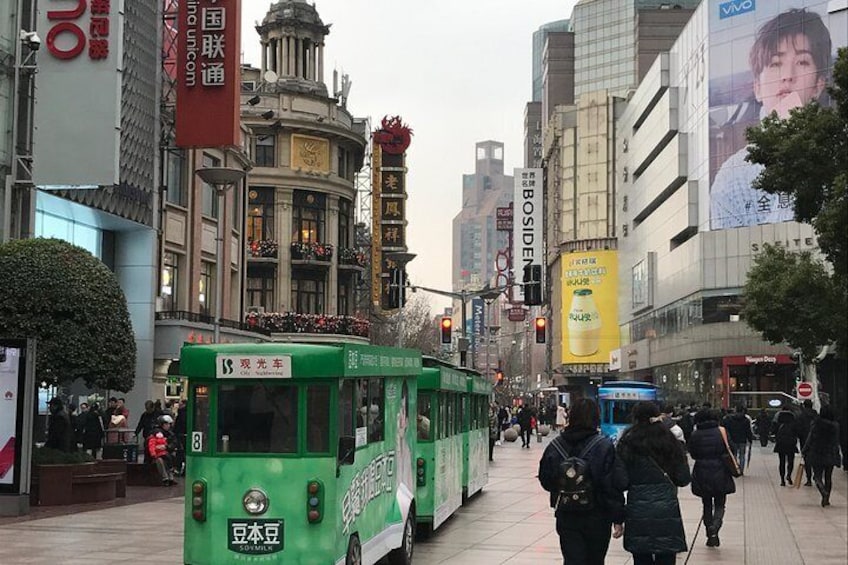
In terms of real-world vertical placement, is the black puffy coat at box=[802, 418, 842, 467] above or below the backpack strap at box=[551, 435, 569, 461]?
below

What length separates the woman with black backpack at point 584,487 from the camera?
365 inches

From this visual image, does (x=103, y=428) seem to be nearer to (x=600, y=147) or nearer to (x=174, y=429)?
(x=174, y=429)

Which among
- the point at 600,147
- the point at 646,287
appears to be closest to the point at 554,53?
the point at 600,147

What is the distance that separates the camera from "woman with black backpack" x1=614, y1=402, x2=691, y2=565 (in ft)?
31.6

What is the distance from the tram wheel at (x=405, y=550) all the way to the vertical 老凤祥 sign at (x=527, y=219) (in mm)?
98295

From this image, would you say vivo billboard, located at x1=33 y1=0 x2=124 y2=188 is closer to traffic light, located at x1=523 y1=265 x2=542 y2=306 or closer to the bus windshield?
traffic light, located at x1=523 y1=265 x2=542 y2=306

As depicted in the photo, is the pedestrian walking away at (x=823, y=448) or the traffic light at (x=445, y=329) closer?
the pedestrian walking away at (x=823, y=448)

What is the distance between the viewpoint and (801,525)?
19.3 m

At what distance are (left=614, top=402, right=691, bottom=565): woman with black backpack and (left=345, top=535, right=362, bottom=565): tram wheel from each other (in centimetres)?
300

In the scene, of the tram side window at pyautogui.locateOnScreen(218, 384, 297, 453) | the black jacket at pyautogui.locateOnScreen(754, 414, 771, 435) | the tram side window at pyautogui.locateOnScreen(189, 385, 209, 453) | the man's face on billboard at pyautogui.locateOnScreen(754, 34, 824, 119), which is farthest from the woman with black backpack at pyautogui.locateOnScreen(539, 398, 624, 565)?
the man's face on billboard at pyautogui.locateOnScreen(754, 34, 824, 119)

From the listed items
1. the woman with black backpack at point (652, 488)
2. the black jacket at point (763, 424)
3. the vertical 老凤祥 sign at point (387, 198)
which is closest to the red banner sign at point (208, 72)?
the black jacket at point (763, 424)

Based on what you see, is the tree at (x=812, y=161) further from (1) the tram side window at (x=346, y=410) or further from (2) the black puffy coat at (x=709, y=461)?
(1) the tram side window at (x=346, y=410)

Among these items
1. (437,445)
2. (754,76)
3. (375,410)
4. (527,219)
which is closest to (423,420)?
(437,445)

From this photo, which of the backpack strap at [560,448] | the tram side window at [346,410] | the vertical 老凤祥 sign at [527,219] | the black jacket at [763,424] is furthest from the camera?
the vertical 老凤祥 sign at [527,219]
